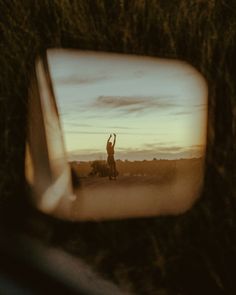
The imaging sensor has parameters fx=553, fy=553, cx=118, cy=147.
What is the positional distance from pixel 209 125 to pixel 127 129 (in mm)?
884

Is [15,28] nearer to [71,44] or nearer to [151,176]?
[71,44]

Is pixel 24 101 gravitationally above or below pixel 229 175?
above

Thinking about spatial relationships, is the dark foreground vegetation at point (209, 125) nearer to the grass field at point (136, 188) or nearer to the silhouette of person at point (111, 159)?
the grass field at point (136, 188)

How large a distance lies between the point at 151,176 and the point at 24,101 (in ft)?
4.07

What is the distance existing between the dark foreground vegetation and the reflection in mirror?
0.33 meters

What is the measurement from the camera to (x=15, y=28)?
3195 millimetres

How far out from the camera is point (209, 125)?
8.96 feet

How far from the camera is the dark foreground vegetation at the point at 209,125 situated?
2.43 meters

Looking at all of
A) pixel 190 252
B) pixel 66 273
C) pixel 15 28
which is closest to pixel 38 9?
pixel 15 28

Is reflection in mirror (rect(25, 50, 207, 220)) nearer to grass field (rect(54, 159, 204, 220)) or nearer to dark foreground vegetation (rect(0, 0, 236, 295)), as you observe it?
grass field (rect(54, 159, 204, 220))

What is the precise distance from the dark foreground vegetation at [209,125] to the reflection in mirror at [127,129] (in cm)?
33

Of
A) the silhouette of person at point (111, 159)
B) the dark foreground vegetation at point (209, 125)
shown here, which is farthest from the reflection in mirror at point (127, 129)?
the dark foreground vegetation at point (209, 125)

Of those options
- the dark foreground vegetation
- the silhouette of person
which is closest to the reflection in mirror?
the silhouette of person

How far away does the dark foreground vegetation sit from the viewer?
2428 millimetres
